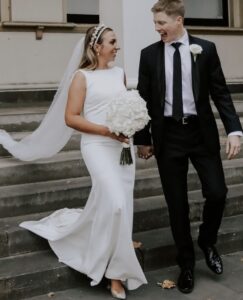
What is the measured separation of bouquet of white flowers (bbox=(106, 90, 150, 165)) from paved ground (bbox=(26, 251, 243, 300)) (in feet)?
4.22

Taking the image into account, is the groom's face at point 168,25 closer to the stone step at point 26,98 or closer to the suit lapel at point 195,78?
the suit lapel at point 195,78

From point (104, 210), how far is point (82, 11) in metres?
6.98

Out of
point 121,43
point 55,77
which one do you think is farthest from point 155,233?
point 55,77

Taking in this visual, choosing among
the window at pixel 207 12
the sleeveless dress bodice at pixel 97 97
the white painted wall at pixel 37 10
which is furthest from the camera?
the window at pixel 207 12

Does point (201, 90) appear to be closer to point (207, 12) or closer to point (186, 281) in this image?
point (186, 281)

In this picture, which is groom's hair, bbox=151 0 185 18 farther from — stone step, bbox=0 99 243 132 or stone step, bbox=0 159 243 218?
stone step, bbox=0 99 243 132

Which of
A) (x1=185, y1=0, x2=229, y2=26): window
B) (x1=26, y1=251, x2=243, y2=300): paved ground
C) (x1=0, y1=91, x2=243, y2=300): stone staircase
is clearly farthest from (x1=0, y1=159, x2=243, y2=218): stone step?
(x1=185, y1=0, x2=229, y2=26): window

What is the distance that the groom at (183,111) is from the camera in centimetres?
457

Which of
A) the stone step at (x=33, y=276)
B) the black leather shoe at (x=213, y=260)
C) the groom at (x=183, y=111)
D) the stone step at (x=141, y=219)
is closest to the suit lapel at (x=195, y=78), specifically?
the groom at (x=183, y=111)

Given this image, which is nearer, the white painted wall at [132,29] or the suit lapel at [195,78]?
the suit lapel at [195,78]

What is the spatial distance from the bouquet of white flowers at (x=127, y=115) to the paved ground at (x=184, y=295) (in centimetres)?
129

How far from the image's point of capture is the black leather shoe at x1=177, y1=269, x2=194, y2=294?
480 centimetres

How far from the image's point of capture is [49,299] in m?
4.71

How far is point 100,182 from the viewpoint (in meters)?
4.54
